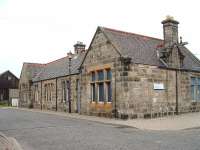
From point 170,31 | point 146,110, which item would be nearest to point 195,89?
point 170,31

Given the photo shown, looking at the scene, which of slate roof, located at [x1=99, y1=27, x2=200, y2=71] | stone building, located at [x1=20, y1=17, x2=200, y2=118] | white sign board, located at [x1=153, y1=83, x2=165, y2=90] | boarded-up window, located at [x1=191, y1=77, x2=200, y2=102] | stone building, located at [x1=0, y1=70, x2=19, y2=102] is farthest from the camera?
stone building, located at [x1=0, y1=70, x2=19, y2=102]

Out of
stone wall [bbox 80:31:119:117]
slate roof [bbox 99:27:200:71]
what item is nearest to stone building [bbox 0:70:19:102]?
stone wall [bbox 80:31:119:117]

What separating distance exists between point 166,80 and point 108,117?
5.37 meters

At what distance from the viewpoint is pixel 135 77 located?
20.8 meters

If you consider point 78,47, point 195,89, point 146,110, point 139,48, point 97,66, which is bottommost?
point 146,110

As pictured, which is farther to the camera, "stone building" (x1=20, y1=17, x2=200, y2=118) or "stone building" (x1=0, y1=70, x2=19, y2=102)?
"stone building" (x1=0, y1=70, x2=19, y2=102)

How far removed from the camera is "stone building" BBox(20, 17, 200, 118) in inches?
819

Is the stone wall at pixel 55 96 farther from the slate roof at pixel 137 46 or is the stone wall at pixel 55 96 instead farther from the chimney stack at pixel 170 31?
the chimney stack at pixel 170 31

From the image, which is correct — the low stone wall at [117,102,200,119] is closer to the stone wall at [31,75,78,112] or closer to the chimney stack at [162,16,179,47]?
the chimney stack at [162,16,179,47]

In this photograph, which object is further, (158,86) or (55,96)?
(55,96)

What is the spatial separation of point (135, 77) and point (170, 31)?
6601mm

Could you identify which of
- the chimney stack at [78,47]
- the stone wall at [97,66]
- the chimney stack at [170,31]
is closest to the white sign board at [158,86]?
the stone wall at [97,66]

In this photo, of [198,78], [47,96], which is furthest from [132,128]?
[47,96]

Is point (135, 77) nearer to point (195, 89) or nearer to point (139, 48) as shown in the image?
point (139, 48)
